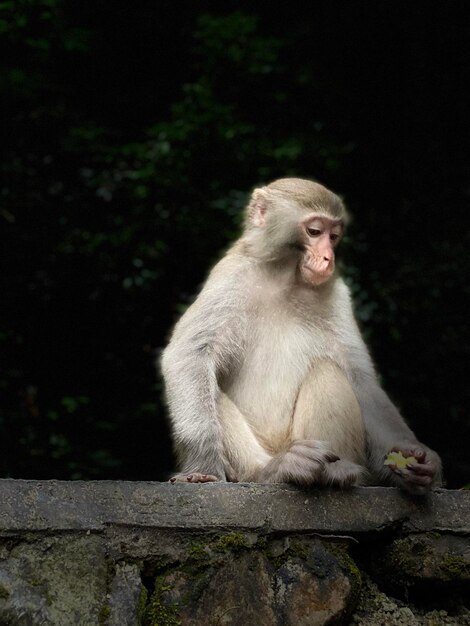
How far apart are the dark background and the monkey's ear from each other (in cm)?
317

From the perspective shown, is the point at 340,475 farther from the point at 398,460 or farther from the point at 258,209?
the point at 258,209

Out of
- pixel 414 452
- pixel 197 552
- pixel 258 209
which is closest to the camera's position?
pixel 197 552

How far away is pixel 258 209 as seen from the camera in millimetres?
4684

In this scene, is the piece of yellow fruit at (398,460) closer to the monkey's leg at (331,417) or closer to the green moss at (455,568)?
the monkey's leg at (331,417)

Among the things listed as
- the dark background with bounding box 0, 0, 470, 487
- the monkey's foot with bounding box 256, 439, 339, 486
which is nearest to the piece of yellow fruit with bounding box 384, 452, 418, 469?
the monkey's foot with bounding box 256, 439, 339, 486

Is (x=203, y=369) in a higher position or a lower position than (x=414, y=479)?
lower

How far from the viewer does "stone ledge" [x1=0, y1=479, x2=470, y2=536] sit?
290cm

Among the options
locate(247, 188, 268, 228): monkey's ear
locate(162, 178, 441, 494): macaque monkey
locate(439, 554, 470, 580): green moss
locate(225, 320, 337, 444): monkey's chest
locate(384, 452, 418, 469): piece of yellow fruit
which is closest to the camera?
locate(439, 554, 470, 580): green moss

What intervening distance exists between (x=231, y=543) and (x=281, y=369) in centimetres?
122

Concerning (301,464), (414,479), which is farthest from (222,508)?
(414,479)

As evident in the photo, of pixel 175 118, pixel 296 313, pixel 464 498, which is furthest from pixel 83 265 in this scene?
pixel 464 498

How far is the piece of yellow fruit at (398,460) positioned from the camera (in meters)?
3.52

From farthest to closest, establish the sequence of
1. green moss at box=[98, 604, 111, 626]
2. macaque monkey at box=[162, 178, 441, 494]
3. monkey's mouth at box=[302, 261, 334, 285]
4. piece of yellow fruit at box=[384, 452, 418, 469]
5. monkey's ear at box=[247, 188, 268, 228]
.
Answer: monkey's ear at box=[247, 188, 268, 228] → monkey's mouth at box=[302, 261, 334, 285] → macaque monkey at box=[162, 178, 441, 494] → piece of yellow fruit at box=[384, 452, 418, 469] → green moss at box=[98, 604, 111, 626]

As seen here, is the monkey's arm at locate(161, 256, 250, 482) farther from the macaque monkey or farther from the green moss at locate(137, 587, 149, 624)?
the green moss at locate(137, 587, 149, 624)
